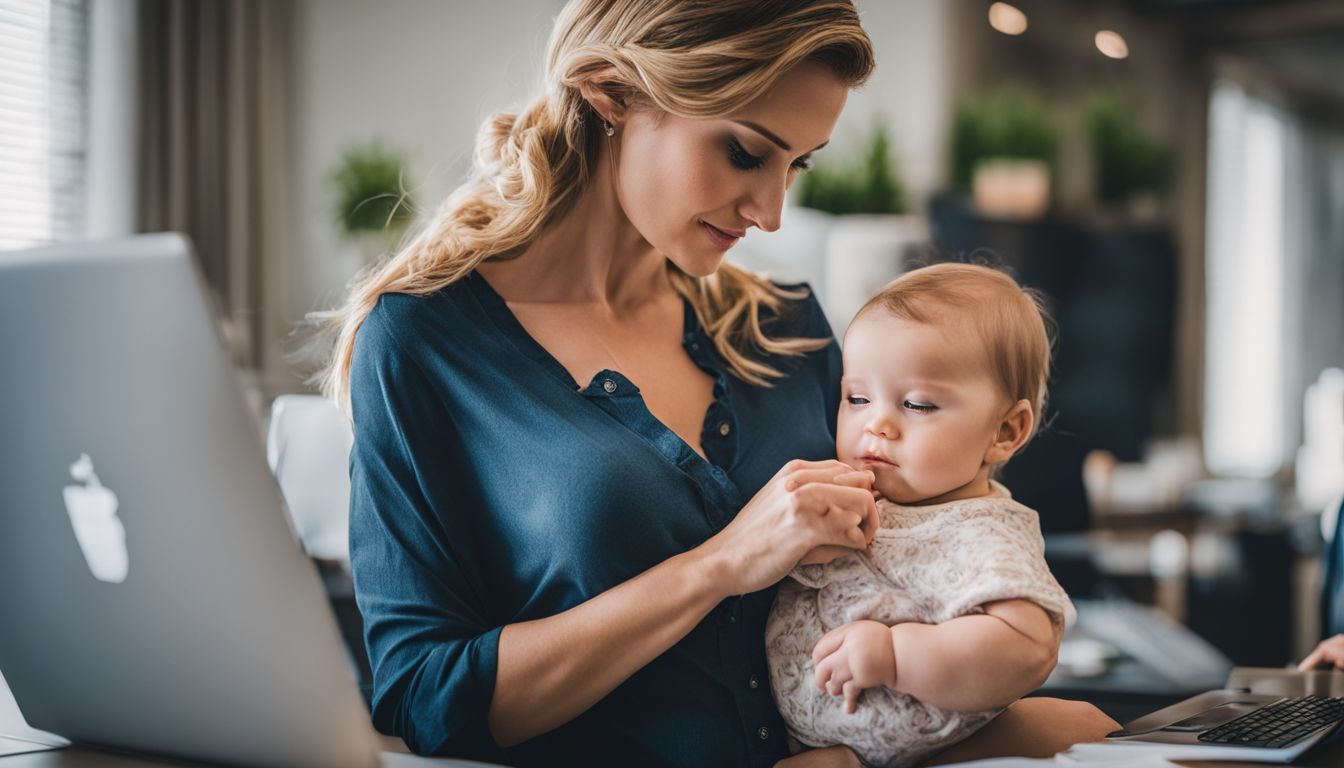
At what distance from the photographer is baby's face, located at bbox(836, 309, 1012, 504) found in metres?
1.05

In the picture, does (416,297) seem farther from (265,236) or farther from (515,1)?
(515,1)

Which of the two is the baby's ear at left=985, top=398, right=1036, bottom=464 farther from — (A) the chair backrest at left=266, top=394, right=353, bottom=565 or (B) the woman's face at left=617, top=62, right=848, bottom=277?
(A) the chair backrest at left=266, top=394, right=353, bottom=565

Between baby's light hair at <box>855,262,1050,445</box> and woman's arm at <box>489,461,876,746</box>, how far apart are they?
0.19 meters

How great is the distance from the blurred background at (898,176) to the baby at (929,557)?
221 cm

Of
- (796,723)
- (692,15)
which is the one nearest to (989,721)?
(796,723)

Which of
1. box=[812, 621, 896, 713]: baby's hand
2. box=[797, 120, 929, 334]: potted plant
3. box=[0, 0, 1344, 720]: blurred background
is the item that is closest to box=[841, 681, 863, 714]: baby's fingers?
box=[812, 621, 896, 713]: baby's hand

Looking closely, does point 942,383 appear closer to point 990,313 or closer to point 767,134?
point 990,313

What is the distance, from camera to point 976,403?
3.48 feet

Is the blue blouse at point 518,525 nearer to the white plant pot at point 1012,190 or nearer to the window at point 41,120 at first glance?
the window at point 41,120

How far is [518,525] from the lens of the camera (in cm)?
107

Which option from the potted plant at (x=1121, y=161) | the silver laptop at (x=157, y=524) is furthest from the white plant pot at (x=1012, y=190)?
the silver laptop at (x=157, y=524)

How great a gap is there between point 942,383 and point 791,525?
22 cm

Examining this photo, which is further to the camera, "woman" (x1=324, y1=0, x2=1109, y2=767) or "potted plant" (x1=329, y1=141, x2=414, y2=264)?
"potted plant" (x1=329, y1=141, x2=414, y2=264)

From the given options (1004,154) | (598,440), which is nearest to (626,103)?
(598,440)
